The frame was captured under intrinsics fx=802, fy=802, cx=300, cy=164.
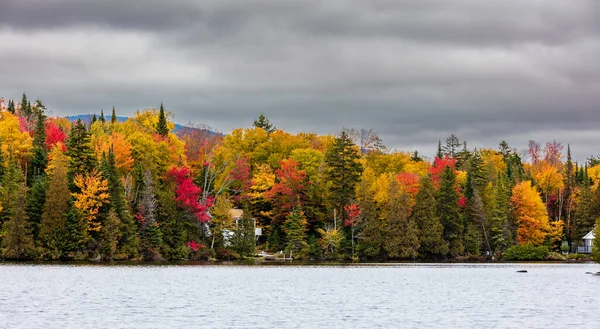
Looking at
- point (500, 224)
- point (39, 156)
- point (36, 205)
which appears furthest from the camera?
point (500, 224)

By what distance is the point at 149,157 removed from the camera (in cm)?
10075

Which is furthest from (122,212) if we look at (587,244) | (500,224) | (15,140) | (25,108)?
(25,108)

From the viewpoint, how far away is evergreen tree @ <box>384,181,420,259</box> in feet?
341

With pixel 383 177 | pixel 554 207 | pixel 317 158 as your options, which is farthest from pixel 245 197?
pixel 554 207

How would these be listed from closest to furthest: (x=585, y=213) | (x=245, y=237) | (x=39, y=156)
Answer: (x=245, y=237), (x=39, y=156), (x=585, y=213)

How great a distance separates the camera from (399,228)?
104 m

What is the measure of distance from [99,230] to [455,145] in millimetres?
100722

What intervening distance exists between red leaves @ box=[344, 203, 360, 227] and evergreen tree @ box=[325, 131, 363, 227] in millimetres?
1237

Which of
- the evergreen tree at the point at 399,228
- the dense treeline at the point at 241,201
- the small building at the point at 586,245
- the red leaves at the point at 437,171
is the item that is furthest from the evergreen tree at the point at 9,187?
the small building at the point at 586,245

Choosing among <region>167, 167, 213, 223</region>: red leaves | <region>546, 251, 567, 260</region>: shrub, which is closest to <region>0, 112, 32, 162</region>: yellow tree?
<region>167, 167, 213, 223</region>: red leaves

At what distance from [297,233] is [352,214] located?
25.4ft

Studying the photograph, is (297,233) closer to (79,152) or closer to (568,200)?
(79,152)

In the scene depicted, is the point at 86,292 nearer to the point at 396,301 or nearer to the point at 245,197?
the point at 396,301

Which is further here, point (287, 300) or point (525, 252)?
point (525, 252)
